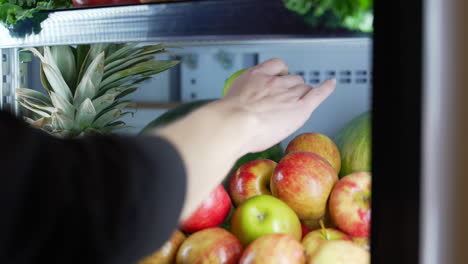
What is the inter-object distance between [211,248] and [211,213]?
0.07 m

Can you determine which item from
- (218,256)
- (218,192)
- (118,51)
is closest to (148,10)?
(118,51)

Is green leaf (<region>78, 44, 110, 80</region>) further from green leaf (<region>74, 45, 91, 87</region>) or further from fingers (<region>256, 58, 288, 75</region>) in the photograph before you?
fingers (<region>256, 58, 288, 75</region>)

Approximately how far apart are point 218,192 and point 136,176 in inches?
16.5

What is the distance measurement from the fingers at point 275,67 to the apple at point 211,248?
0.30 metres

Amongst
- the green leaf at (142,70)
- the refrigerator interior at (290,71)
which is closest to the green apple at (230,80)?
the refrigerator interior at (290,71)

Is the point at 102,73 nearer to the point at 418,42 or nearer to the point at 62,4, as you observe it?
the point at 62,4

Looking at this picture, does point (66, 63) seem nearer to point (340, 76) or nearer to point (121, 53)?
point (121, 53)

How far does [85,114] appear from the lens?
1.15 metres

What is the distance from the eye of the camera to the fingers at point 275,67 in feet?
2.92

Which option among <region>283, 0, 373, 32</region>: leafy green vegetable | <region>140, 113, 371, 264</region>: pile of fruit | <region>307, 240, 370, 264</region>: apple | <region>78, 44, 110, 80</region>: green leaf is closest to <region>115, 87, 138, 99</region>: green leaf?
<region>78, 44, 110, 80</region>: green leaf

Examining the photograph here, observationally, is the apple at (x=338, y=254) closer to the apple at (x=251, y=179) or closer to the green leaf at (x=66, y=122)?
the apple at (x=251, y=179)

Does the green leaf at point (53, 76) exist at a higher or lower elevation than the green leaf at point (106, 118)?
higher

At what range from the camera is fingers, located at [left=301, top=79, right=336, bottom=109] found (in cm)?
86

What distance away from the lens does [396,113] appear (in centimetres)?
73
